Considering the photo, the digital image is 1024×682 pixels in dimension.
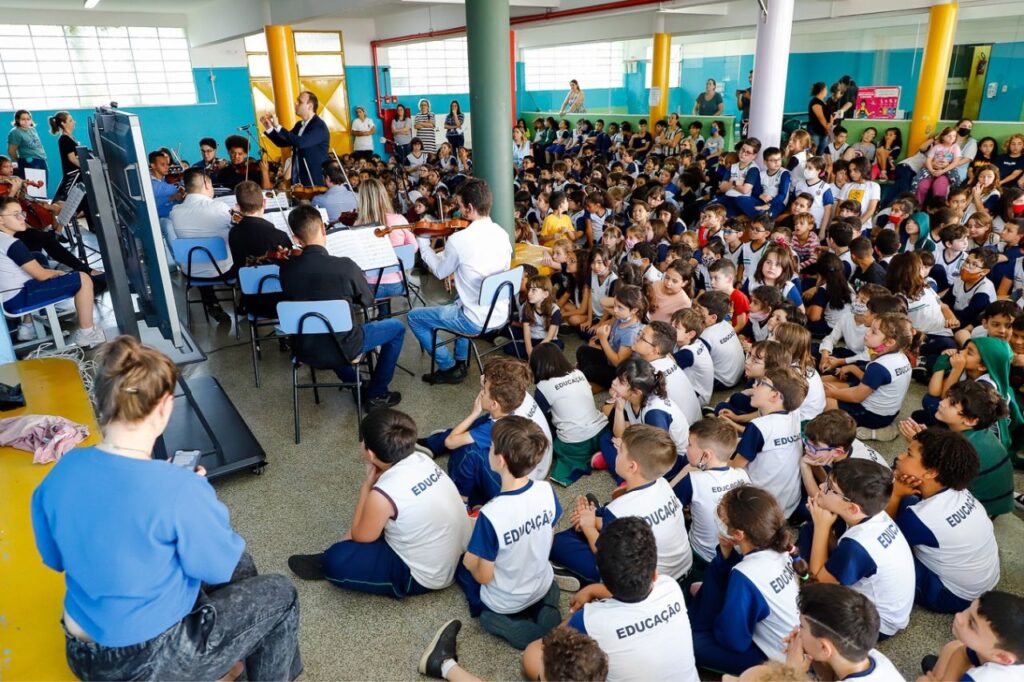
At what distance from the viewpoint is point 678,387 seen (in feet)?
10.7

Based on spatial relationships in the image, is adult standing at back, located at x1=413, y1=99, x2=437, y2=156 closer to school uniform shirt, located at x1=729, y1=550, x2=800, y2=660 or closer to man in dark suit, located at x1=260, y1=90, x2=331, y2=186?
man in dark suit, located at x1=260, y1=90, x2=331, y2=186

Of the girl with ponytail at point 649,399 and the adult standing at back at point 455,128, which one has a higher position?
the adult standing at back at point 455,128

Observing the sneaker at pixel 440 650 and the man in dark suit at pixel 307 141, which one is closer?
the sneaker at pixel 440 650

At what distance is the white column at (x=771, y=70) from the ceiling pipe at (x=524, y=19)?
2237 mm

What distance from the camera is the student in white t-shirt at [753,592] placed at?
191 centimetres

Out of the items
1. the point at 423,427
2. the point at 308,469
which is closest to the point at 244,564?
the point at 308,469

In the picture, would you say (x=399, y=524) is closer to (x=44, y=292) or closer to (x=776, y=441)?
(x=776, y=441)

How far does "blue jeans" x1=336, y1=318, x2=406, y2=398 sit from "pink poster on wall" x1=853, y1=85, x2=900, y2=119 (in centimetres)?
901

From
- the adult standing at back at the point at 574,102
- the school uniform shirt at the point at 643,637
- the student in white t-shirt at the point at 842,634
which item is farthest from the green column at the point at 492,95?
the adult standing at back at the point at 574,102

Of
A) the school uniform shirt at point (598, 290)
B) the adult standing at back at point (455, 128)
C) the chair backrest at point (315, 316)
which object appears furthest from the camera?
the adult standing at back at point (455, 128)

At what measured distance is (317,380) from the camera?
441 cm

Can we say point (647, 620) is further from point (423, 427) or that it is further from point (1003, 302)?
point (1003, 302)

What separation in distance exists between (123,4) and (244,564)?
41.4 feet

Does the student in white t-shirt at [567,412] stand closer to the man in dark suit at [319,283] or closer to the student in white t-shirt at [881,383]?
the man in dark suit at [319,283]
